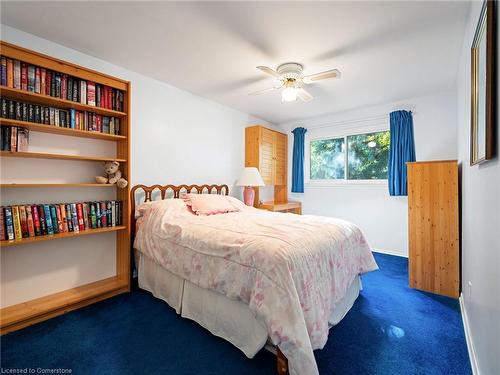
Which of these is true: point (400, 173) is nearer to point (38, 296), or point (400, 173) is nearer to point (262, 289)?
point (262, 289)

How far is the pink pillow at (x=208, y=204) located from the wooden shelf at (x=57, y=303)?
1057 mm

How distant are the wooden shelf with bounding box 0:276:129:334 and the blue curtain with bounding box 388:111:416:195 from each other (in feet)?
12.7

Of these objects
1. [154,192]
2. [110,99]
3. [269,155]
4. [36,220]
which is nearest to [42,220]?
[36,220]

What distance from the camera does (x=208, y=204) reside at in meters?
2.84

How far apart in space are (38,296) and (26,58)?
207 centimetres

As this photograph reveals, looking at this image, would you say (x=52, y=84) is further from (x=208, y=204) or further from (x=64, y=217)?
(x=208, y=204)

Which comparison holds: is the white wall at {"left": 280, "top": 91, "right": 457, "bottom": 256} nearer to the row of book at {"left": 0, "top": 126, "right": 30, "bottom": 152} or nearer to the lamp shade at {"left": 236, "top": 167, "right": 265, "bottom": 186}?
the lamp shade at {"left": 236, "top": 167, "right": 265, "bottom": 186}

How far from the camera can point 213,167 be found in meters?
3.79

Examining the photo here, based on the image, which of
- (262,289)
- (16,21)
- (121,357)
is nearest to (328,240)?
(262,289)

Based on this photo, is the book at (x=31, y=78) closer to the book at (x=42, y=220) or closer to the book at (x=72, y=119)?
the book at (x=72, y=119)

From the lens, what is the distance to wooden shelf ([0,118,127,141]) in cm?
185

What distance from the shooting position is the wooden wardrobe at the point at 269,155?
4223 millimetres

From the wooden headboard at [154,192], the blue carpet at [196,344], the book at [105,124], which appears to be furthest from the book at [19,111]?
the blue carpet at [196,344]

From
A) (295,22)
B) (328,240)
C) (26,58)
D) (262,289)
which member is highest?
(295,22)
